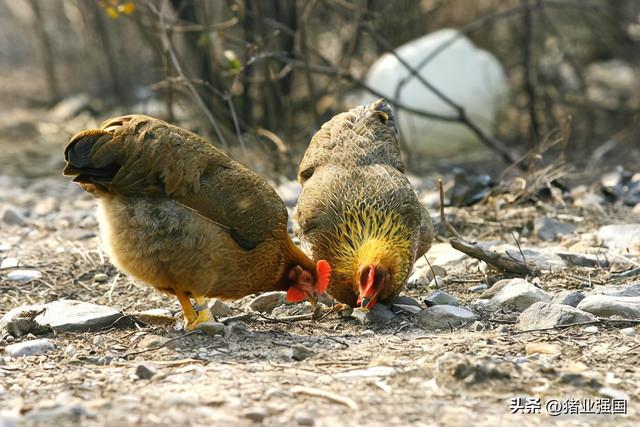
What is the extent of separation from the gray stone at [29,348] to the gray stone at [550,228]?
3.75m

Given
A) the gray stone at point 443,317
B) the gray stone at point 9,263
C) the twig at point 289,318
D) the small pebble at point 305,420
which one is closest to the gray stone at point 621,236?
the gray stone at point 443,317

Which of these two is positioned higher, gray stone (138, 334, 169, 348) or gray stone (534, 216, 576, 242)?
gray stone (534, 216, 576, 242)

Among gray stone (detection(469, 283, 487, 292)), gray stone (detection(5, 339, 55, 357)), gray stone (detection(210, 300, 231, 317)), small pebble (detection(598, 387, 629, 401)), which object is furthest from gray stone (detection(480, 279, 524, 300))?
gray stone (detection(5, 339, 55, 357))

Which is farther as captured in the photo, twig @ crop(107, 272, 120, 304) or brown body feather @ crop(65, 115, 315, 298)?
twig @ crop(107, 272, 120, 304)

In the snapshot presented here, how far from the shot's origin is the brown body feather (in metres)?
4.52

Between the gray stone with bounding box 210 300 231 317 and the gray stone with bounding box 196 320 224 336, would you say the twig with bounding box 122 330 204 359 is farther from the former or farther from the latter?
the gray stone with bounding box 210 300 231 317

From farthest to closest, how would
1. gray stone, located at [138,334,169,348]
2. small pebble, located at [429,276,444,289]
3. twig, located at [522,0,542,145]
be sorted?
twig, located at [522,0,542,145], small pebble, located at [429,276,444,289], gray stone, located at [138,334,169,348]

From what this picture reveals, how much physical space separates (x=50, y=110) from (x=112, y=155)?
8.61 metres

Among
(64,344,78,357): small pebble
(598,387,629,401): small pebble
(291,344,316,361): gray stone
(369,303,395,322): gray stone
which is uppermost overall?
(369,303,395,322): gray stone

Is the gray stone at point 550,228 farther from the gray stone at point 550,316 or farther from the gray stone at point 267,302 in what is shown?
the gray stone at point 267,302

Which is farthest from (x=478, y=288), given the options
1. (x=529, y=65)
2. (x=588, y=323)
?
(x=529, y=65)

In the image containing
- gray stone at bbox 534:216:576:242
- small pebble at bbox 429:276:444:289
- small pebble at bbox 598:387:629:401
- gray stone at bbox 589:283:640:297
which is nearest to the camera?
small pebble at bbox 598:387:629:401

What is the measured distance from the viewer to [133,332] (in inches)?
181

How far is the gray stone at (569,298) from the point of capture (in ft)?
15.7
